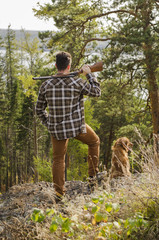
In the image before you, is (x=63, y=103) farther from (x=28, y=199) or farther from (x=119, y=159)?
(x=119, y=159)

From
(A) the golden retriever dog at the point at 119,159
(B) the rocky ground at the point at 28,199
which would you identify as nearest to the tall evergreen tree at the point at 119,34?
(A) the golden retriever dog at the point at 119,159

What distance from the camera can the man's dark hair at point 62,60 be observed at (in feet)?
12.2

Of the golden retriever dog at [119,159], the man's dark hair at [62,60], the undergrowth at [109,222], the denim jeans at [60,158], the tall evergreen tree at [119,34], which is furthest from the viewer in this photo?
the tall evergreen tree at [119,34]

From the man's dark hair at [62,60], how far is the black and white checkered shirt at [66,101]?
0.56 feet

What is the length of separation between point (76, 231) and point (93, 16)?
8.32m

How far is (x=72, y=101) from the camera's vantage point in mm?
3830

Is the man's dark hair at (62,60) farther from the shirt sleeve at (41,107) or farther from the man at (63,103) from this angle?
the shirt sleeve at (41,107)

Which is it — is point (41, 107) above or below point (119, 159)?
above

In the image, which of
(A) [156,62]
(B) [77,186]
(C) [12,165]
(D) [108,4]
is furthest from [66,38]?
(C) [12,165]

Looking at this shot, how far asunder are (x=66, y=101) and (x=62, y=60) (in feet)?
1.93

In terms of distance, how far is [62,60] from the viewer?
12.3ft

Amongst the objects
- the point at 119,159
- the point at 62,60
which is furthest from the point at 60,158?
the point at 119,159

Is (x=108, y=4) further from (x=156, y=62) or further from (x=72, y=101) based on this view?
(x=72, y=101)

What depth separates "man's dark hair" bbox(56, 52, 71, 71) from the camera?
12.2 feet
